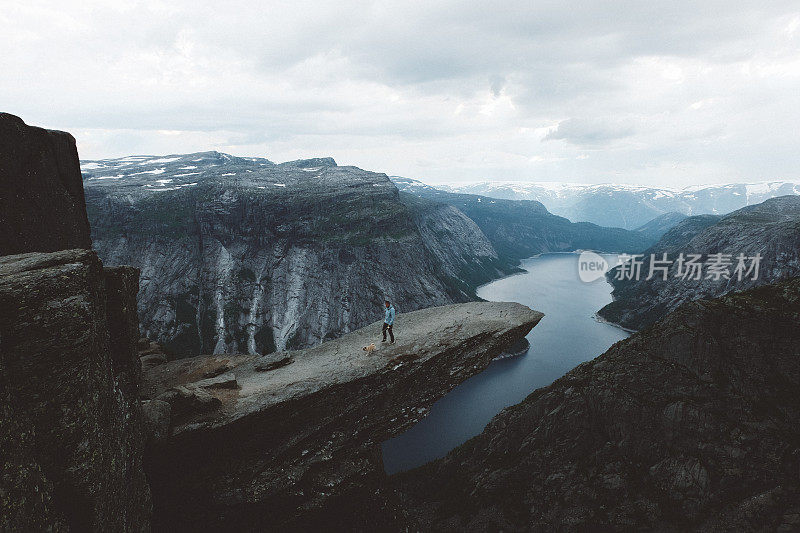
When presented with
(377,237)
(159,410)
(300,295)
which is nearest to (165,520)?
(159,410)

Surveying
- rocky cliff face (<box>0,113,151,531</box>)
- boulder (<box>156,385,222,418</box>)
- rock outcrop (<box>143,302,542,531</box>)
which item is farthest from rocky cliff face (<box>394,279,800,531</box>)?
rocky cliff face (<box>0,113,151,531</box>)

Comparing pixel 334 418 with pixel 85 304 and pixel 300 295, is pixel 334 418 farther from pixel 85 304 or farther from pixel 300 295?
pixel 300 295

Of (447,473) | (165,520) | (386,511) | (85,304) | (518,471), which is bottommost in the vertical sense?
(447,473)

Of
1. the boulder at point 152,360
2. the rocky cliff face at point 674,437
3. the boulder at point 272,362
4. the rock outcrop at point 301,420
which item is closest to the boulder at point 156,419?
the rock outcrop at point 301,420

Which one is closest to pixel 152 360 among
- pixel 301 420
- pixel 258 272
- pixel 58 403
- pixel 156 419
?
pixel 156 419

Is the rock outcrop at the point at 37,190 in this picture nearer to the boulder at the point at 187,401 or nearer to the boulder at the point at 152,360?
the boulder at the point at 152,360

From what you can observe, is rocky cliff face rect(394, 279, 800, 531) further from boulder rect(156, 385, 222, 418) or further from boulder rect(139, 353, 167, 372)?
boulder rect(139, 353, 167, 372)

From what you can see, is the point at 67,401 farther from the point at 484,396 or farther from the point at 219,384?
the point at 484,396
